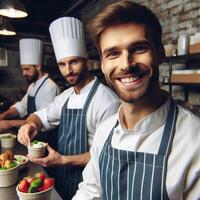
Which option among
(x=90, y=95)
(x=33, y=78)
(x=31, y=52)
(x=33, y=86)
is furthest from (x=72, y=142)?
(x=31, y=52)

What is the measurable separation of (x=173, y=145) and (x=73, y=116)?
129 centimetres

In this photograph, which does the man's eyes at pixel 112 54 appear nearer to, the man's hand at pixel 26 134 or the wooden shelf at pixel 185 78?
the man's hand at pixel 26 134

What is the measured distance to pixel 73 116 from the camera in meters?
2.19

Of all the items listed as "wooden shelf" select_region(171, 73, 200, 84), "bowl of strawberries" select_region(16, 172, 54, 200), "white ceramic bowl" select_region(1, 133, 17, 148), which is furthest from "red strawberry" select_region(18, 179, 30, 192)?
"wooden shelf" select_region(171, 73, 200, 84)

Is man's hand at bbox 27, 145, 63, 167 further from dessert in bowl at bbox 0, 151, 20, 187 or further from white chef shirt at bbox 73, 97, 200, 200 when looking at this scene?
white chef shirt at bbox 73, 97, 200, 200

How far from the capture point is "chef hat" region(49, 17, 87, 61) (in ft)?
8.23

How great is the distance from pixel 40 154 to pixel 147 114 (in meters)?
1.06

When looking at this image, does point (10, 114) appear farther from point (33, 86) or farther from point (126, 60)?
point (126, 60)

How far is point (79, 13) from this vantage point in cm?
632

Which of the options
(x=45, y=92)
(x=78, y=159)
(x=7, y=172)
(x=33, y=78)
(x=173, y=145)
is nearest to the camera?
(x=173, y=145)

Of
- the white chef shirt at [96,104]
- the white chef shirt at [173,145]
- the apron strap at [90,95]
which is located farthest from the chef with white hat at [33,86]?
the white chef shirt at [173,145]

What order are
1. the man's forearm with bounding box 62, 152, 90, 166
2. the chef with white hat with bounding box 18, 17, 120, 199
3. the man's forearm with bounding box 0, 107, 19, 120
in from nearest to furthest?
the man's forearm with bounding box 62, 152, 90, 166 → the chef with white hat with bounding box 18, 17, 120, 199 → the man's forearm with bounding box 0, 107, 19, 120

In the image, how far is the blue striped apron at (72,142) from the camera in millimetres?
2078

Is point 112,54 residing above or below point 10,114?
above
